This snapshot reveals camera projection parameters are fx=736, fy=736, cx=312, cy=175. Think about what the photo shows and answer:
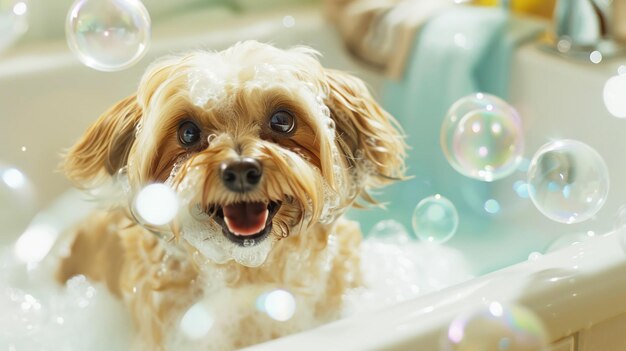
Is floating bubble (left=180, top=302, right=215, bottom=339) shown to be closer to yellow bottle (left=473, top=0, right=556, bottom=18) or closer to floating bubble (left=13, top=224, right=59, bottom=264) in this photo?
floating bubble (left=13, top=224, right=59, bottom=264)

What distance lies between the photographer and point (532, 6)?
2199mm

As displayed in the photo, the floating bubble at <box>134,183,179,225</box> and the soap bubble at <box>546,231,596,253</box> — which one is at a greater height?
the soap bubble at <box>546,231,596,253</box>

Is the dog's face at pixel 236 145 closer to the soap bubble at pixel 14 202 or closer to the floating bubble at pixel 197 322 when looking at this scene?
the floating bubble at pixel 197 322

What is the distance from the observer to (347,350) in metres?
0.83

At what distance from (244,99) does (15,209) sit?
662 mm

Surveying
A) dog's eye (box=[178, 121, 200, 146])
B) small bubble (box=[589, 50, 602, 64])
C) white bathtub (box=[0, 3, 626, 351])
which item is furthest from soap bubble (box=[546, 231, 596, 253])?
dog's eye (box=[178, 121, 200, 146])

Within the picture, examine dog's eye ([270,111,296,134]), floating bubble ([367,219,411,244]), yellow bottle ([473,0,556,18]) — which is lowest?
dog's eye ([270,111,296,134])

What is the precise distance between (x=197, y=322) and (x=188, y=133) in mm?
364

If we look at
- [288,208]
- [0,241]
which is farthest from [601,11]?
[0,241]

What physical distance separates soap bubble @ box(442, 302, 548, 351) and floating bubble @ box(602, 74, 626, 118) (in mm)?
976

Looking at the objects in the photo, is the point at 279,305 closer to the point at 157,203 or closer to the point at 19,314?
the point at 157,203

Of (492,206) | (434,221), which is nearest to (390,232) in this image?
(434,221)

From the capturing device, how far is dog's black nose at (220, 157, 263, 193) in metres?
0.92

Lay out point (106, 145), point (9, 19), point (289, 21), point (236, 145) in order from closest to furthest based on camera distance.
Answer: point (236, 145), point (106, 145), point (9, 19), point (289, 21)
